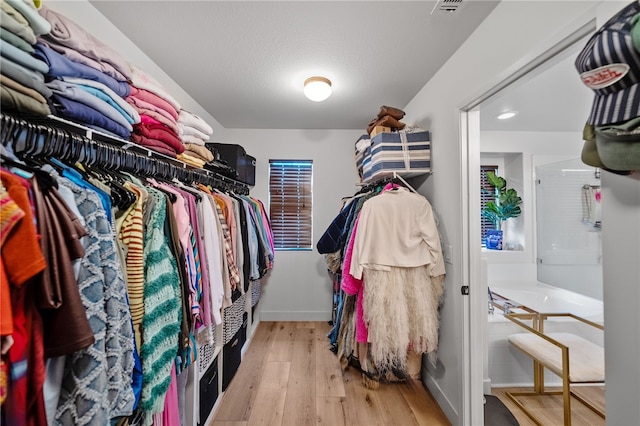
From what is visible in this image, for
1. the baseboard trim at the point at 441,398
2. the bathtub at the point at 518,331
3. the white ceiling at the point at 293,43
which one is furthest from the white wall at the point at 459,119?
the bathtub at the point at 518,331

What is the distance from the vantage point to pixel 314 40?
1580mm

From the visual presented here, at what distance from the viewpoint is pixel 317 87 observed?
197cm

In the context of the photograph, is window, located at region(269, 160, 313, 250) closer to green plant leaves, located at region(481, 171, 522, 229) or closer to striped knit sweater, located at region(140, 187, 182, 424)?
green plant leaves, located at region(481, 171, 522, 229)

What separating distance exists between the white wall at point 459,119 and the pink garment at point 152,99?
5.61ft

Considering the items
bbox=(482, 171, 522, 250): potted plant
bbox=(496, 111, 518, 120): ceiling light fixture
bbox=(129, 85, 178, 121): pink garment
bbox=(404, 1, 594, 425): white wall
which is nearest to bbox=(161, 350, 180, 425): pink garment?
bbox=(129, 85, 178, 121): pink garment

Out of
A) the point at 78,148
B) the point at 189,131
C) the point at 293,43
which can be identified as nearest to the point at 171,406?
the point at 78,148

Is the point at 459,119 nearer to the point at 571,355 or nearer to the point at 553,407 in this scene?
the point at 571,355

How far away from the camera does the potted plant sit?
3.08m

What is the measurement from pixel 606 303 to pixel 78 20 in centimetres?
245

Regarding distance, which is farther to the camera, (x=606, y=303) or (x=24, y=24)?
(x=606, y=303)

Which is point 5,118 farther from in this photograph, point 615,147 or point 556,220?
point 556,220

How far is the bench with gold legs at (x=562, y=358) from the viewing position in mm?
1665

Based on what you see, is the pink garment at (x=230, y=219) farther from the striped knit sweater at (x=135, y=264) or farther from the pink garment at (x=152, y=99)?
the striped knit sweater at (x=135, y=264)

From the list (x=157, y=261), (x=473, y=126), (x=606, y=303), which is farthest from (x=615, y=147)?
(x=157, y=261)
